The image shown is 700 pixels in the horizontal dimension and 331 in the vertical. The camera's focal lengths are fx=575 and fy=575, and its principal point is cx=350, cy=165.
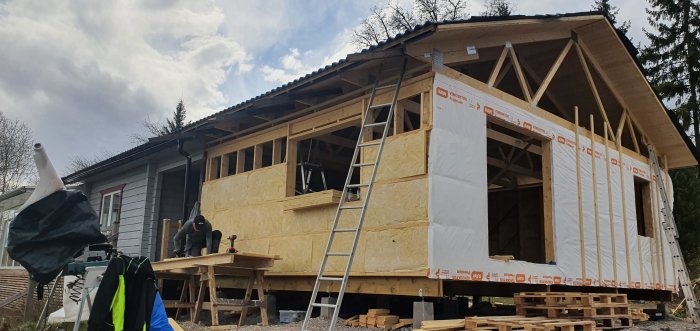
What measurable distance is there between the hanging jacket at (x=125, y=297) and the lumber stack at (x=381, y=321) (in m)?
4.04

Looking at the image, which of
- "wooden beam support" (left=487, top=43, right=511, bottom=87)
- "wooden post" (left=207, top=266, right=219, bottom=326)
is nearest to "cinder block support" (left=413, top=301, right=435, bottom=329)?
"wooden post" (left=207, top=266, right=219, bottom=326)

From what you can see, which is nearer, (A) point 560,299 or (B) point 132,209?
(A) point 560,299

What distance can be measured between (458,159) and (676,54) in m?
21.4

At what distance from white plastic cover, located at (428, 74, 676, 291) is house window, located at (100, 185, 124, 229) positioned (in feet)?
36.4

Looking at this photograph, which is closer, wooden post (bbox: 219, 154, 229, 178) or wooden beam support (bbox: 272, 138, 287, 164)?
wooden beam support (bbox: 272, 138, 287, 164)

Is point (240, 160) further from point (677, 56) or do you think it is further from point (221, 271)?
point (677, 56)

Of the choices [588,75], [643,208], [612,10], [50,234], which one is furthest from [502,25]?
[612,10]

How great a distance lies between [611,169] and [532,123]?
9.01 ft

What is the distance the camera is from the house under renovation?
27.1 feet

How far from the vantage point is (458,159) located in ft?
27.9

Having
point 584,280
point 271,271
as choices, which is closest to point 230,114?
point 271,271

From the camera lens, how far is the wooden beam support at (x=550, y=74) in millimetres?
10234

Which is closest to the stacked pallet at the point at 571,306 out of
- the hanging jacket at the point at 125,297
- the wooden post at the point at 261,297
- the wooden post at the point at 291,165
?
the wooden post at the point at 261,297

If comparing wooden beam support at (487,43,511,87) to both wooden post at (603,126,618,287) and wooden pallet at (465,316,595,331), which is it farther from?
wooden pallet at (465,316,595,331)
